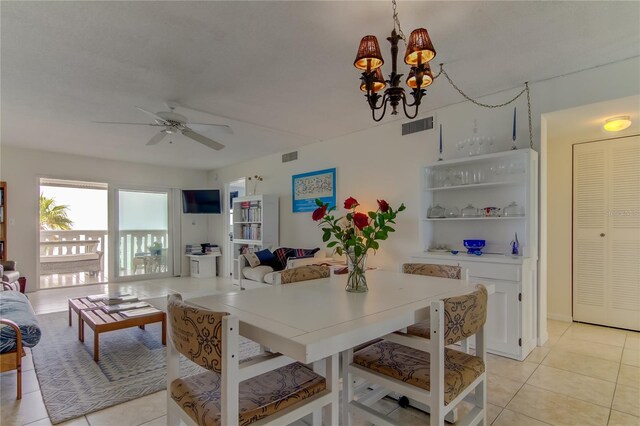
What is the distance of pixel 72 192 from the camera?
779 centimetres

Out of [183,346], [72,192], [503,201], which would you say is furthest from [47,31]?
[72,192]

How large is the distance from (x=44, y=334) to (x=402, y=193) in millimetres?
4286

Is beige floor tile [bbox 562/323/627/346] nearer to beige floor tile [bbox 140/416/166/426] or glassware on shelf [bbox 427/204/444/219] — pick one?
glassware on shelf [bbox 427/204/444/219]

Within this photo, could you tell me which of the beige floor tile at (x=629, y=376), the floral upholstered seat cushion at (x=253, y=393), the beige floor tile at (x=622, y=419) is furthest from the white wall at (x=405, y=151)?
the floral upholstered seat cushion at (x=253, y=393)

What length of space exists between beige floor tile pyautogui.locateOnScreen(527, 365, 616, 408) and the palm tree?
9.59 m

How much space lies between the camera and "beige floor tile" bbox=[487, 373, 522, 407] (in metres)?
2.14

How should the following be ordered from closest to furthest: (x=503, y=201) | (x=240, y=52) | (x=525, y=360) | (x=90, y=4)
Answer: (x=90, y=4) < (x=240, y=52) < (x=525, y=360) < (x=503, y=201)

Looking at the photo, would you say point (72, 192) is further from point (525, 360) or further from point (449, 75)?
point (525, 360)

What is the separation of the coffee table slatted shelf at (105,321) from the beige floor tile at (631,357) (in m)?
4.11

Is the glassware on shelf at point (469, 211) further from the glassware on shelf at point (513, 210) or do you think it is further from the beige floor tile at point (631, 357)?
the beige floor tile at point (631, 357)

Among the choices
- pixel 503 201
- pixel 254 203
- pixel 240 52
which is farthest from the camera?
pixel 254 203

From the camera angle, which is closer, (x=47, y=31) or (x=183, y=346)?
(x=183, y=346)

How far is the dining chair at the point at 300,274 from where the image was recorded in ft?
7.08

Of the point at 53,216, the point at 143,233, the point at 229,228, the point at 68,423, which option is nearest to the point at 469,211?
the point at 68,423
